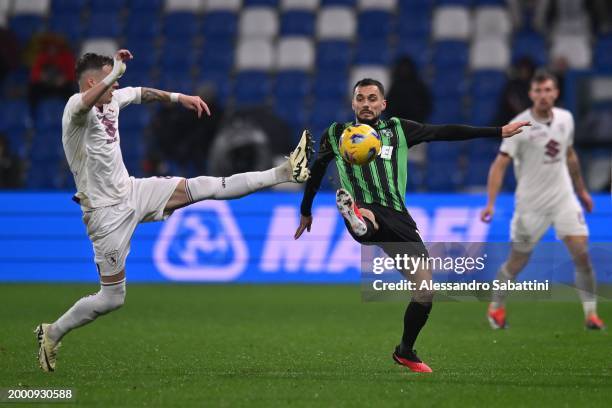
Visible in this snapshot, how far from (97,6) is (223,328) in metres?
11.4

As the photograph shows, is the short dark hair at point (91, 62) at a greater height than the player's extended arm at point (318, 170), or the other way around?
the short dark hair at point (91, 62)

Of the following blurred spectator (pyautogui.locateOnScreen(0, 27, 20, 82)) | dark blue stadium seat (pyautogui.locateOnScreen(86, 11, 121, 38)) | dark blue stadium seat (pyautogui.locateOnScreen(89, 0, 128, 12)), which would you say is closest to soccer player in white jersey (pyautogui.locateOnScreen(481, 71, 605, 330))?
blurred spectator (pyautogui.locateOnScreen(0, 27, 20, 82))

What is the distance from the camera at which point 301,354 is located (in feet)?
28.5

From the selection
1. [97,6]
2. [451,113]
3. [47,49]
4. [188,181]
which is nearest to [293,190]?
[451,113]

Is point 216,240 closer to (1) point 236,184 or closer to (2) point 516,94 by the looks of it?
(2) point 516,94

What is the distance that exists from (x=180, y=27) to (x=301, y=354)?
1260 cm

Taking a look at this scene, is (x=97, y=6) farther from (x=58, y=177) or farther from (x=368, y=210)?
(x=368, y=210)

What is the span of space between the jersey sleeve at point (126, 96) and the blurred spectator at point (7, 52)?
1152 cm

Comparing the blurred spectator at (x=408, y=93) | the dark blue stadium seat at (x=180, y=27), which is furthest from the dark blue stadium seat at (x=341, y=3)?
the blurred spectator at (x=408, y=93)

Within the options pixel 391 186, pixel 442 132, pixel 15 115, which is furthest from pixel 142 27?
pixel 442 132

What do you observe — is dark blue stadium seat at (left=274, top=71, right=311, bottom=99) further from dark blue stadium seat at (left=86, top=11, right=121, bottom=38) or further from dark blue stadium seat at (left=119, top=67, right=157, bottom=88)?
dark blue stadium seat at (left=86, top=11, right=121, bottom=38)

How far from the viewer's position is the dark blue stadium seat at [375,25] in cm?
1994

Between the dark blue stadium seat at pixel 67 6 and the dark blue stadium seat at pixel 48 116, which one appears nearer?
the dark blue stadium seat at pixel 48 116

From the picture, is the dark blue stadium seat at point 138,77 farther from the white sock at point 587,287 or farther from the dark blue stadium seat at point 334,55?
the white sock at point 587,287
